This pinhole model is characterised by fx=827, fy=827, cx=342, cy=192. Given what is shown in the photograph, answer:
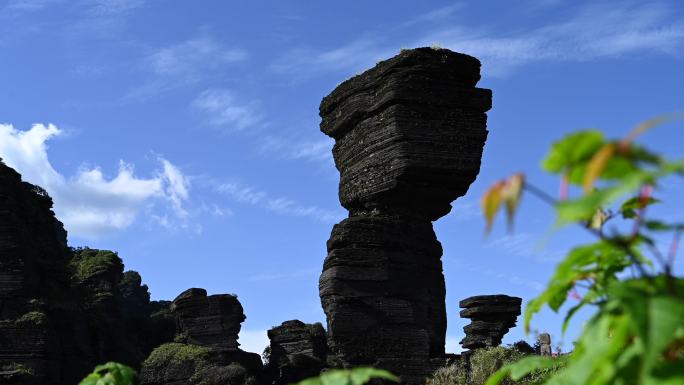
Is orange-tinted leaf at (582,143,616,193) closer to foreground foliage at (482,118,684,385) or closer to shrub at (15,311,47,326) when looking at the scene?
foreground foliage at (482,118,684,385)

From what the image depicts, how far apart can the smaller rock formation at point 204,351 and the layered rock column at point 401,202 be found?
308 inches

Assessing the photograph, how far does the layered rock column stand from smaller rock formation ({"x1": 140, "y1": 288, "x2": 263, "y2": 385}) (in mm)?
7811

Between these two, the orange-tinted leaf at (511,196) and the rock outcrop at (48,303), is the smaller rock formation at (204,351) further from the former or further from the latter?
the orange-tinted leaf at (511,196)

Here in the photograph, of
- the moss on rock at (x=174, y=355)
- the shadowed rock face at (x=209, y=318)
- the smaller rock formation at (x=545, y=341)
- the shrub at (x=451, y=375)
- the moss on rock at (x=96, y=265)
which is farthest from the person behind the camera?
the moss on rock at (x=96, y=265)

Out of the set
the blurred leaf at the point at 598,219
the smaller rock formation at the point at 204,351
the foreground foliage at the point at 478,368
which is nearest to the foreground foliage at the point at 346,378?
the blurred leaf at the point at 598,219

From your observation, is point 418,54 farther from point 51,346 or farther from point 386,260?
point 51,346

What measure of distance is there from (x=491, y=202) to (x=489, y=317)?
34.8 meters

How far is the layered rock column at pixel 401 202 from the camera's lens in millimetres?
29047

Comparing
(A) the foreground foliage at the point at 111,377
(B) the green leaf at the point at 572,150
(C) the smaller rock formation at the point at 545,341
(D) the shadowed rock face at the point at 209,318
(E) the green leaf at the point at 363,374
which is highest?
(D) the shadowed rock face at the point at 209,318

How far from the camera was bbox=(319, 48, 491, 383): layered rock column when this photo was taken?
1144 inches

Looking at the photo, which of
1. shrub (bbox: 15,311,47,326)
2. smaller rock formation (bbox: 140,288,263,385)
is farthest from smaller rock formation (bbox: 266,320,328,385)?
shrub (bbox: 15,311,47,326)

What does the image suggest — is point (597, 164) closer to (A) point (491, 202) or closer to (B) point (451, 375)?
(A) point (491, 202)

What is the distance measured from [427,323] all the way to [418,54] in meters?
10.0

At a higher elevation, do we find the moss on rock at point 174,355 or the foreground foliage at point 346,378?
the moss on rock at point 174,355
